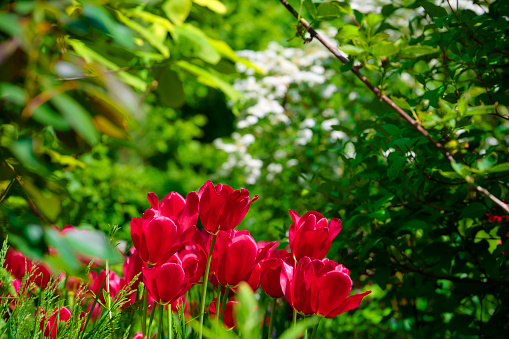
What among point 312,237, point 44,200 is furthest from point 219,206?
point 44,200

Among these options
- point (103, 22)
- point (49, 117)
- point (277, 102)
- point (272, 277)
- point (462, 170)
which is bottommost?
point (277, 102)

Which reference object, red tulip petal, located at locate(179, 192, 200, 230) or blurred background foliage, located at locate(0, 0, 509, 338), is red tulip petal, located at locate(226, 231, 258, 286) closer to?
red tulip petal, located at locate(179, 192, 200, 230)

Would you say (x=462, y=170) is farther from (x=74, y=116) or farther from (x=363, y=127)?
(x=74, y=116)

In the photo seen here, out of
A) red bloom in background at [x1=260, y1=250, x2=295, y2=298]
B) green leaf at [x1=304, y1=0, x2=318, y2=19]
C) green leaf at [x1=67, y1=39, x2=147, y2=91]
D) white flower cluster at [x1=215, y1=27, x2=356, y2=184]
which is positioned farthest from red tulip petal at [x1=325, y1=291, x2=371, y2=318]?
white flower cluster at [x1=215, y1=27, x2=356, y2=184]

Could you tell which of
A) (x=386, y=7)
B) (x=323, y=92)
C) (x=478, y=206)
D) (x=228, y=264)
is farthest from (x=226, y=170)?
(x=228, y=264)

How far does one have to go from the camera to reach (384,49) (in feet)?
3.57

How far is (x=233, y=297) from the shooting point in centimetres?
94

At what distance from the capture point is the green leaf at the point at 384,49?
108cm

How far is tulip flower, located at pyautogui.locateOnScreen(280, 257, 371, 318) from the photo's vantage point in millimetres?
679

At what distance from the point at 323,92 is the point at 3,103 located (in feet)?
10.5

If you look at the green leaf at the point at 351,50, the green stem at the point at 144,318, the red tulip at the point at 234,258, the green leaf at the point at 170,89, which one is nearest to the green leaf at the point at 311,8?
the green leaf at the point at 351,50

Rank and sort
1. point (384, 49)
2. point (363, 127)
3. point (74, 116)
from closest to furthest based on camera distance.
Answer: point (74, 116), point (384, 49), point (363, 127)

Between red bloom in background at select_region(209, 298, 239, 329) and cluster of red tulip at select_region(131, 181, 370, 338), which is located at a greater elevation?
cluster of red tulip at select_region(131, 181, 370, 338)

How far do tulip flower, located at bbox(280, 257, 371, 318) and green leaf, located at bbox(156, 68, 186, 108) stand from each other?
68cm
